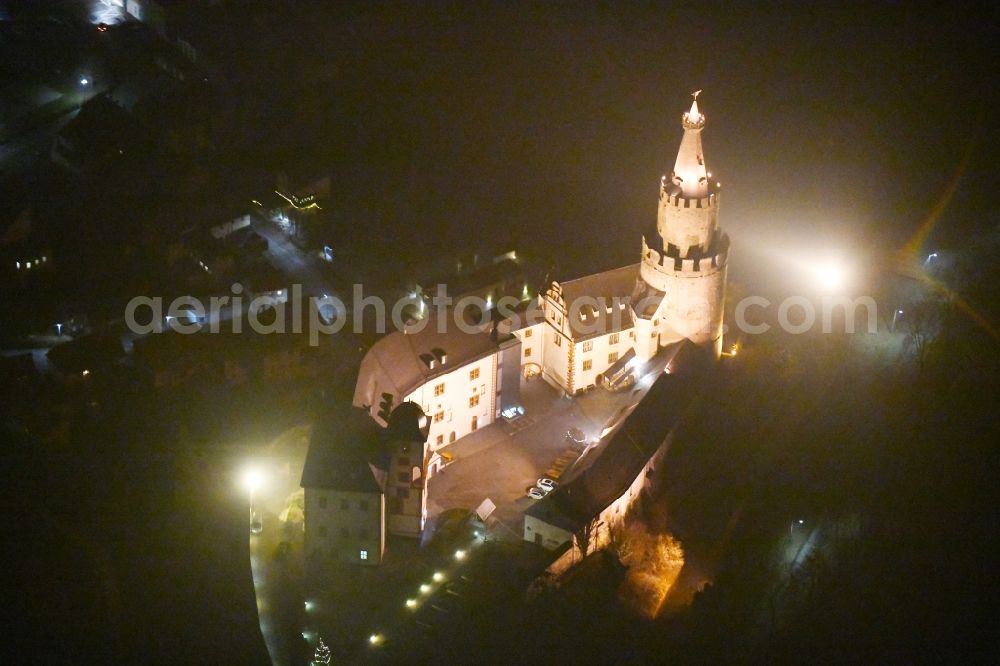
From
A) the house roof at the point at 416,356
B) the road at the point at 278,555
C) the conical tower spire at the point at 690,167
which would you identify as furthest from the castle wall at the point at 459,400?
the conical tower spire at the point at 690,167

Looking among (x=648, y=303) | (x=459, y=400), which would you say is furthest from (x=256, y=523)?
(x=648, y=303)

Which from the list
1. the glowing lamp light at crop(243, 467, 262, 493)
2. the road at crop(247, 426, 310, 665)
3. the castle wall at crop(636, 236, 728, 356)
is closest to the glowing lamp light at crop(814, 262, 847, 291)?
the castle wall at crop(636, 236, 728, 356)

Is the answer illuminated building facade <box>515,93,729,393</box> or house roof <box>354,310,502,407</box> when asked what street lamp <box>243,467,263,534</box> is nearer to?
house roof <box>354,310,502,407</box>

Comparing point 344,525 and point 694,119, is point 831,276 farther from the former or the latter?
point 344,525

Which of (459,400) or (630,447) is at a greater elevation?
(459,400)

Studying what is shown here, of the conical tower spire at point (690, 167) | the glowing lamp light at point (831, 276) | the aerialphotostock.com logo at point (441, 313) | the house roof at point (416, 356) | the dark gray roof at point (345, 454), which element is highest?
the conical tower spire at point (690, 167)

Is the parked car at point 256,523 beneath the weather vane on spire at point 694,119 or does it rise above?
beneath

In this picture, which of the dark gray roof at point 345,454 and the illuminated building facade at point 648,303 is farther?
the illuminated building facade at point 648,303

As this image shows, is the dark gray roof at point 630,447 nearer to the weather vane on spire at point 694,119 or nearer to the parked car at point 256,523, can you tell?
→ the weather vane on spire at point 694,119
